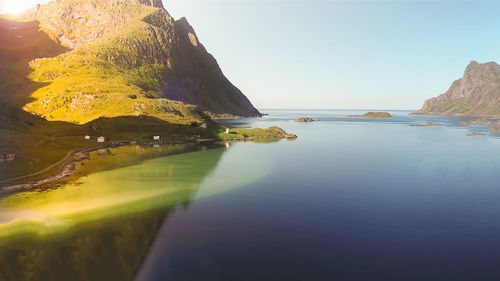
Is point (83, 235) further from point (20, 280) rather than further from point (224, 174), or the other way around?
point (224, 174)

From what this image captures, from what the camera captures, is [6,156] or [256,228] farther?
[6,156]

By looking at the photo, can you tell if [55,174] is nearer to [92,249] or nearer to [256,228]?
[92,249]

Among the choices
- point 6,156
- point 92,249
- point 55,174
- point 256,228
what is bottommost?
point 256,228

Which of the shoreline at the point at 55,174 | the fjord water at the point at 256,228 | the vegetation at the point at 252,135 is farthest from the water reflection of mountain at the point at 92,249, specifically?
the vegetation at the point at 252,135

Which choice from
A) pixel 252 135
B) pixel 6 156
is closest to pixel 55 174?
pixel 6 156

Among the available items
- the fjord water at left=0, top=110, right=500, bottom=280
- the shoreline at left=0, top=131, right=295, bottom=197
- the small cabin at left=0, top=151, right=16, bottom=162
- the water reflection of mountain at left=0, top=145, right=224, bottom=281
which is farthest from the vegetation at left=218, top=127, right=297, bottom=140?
the water reflection of mountain at left=0, top=145, right=224, bottom=281

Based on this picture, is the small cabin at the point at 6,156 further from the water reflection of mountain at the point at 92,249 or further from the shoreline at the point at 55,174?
the water reflection of mountain at the point at 92,249
